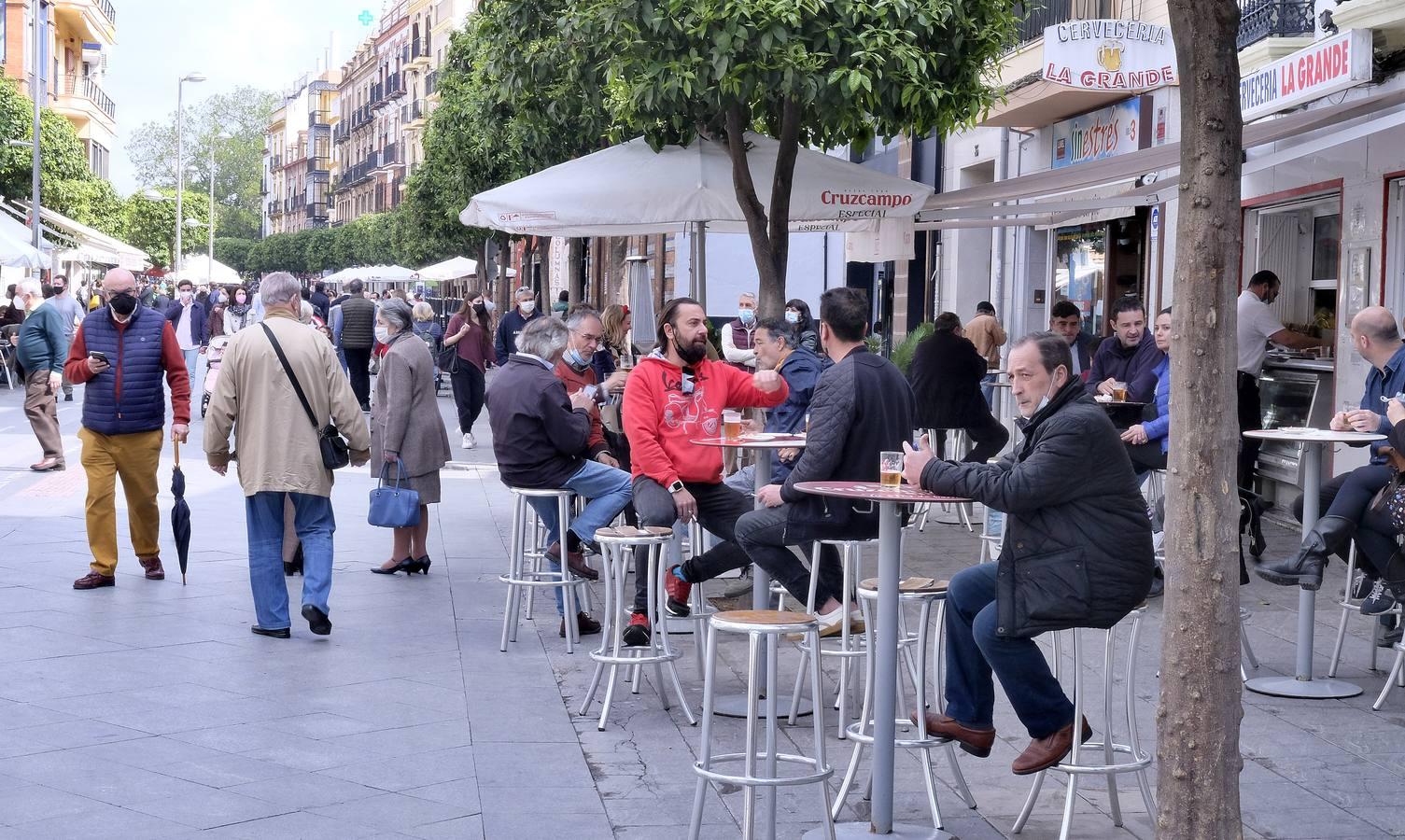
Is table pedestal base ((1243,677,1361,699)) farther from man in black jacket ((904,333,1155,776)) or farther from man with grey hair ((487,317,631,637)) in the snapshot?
man with grey hair ((487,317,631,637))

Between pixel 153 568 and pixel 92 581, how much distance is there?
460 millimetres

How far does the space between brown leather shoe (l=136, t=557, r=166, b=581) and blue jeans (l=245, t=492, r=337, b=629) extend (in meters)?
1.82

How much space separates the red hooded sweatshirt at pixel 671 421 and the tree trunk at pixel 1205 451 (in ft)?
12.2

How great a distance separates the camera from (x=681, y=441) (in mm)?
7660

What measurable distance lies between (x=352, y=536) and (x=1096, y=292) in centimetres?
959

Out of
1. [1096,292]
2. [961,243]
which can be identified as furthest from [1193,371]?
[961,243]

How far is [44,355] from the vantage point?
15008 millimetres

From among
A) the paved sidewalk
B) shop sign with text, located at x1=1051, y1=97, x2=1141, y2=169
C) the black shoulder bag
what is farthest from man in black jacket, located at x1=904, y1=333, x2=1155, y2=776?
shop sign with text, located at x1=1051, y1=97, x2=1141, y2=169

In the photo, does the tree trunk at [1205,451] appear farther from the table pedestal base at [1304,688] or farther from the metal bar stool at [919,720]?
the table pedestal base at [1304,688]

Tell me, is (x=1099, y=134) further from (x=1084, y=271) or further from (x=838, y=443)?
(x=838, y=443)

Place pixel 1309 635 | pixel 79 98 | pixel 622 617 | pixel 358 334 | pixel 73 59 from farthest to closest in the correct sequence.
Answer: pixel 73 59, pixel 79 98, pixel 358 334, pixel 1309 635, pixel 622 617

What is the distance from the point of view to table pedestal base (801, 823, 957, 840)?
202 inches

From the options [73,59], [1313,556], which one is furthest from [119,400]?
[73,59]

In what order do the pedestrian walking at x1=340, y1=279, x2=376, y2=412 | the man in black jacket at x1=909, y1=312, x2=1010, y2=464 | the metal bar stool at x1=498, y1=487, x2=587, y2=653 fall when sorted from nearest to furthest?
the metal bar stool at x1=498, y1=487, x2=587, y2=653, the man in black jacket at x1=909, y1=312, x2=1010, y2=464, the pedestrian walking at x1=340, y1=279, x2=376, y2=412
